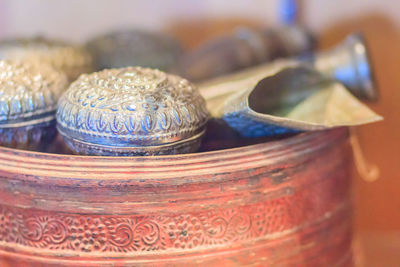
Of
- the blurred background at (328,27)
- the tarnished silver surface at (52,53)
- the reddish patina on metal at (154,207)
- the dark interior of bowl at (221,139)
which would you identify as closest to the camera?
the reddish patina on metal at (154,207)

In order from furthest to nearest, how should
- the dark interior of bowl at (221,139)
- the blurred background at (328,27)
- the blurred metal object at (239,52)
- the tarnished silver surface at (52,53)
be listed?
the blurred background at (328,27), the blurred metal object at (239,52), the tarnished silver surface at (52,53), the dark interior of bowl at (221,139)

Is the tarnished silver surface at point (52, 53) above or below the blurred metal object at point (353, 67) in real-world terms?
below

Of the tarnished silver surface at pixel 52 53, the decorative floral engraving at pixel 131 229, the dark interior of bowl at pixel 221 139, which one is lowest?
the decorative floral engraving at pixel 131 229

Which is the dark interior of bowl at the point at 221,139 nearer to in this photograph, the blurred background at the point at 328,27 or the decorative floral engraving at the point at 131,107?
the decorative floral engraving at the point at 131,107

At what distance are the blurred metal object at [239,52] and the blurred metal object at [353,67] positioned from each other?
133 millimetres

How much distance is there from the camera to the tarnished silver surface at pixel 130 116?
1.90 ft

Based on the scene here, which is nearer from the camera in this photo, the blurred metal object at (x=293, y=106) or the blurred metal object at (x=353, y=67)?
the blurred metal object at (x=293, y=106)

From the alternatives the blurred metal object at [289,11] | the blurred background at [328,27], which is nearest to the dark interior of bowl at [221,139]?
the blurred background at [328,27]

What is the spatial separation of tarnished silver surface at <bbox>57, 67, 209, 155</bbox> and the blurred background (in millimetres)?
548

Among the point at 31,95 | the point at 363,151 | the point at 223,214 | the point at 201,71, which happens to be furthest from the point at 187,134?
the point at 363,151

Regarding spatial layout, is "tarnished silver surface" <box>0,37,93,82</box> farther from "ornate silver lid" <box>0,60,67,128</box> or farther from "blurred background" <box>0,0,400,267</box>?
"blurred background" <box>0,0,400,267</box>

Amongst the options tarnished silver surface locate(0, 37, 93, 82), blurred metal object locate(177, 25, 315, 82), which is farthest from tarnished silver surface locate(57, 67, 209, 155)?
blurred metal object locate(177, 25, 315, 82)

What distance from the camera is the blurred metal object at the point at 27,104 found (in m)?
0.64

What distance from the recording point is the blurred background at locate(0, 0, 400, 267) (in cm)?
109
